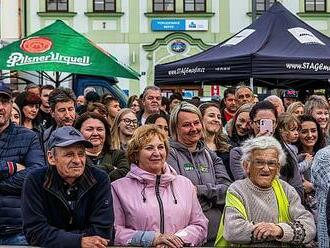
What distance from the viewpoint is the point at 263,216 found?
513 centimetres

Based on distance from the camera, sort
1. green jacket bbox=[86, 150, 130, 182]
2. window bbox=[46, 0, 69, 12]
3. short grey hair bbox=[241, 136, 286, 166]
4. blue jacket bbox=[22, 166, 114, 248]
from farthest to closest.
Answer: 1. window bbox=[46, 0, 69, 12]
2. green jacket bbox=[86, 150, 130, 182]
3. short grey hair bbox=[241, 136, 286, 166]
4. blue jacket bbox=[22, 166, 114, 248]

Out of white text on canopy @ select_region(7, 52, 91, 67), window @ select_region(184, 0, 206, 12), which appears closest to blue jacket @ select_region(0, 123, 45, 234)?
white text on canopy @ select_region(7, 52, 91, 67)

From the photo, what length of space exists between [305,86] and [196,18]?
18835mm

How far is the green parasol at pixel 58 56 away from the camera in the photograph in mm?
12227

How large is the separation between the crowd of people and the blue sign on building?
25.7m

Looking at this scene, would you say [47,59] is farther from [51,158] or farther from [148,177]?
[51,158]

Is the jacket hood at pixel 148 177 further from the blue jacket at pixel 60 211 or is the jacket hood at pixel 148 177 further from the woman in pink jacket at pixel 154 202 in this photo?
the blue jacket at pixel 60 211

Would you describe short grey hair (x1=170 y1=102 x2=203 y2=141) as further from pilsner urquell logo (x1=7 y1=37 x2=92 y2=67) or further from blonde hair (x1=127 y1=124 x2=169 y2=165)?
pilsner urquell logo (x1=7 y1=37 x2=92 y2=67)

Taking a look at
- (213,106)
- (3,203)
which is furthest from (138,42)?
(3,203)

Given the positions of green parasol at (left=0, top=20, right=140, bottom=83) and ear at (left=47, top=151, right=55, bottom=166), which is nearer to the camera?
ear at (left=47, top=151, right=55, bottom=166)

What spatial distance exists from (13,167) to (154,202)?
3.72 ft

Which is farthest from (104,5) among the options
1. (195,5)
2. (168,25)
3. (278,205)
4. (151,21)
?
(278,205)

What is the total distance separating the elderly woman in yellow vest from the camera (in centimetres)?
505

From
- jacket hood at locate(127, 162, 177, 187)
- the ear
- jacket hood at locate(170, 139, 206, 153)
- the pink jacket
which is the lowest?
the pink jacket
